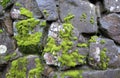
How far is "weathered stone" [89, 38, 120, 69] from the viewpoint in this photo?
3.03 metres

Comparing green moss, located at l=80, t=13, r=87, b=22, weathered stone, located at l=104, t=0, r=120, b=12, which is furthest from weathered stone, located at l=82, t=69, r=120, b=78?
weathered stone, located at l=104, t=0, r=120, b=12

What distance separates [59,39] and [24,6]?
0.61 metres

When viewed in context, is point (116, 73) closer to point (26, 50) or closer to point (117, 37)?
point (117, 37)

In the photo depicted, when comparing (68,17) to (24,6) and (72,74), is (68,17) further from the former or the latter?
(72,74)

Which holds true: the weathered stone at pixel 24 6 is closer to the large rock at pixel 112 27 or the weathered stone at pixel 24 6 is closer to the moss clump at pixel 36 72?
the moss clump at pixel 36 72

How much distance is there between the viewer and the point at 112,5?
3.31 metres

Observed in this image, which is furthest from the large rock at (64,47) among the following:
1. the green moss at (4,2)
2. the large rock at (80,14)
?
the green moss at (4,2)

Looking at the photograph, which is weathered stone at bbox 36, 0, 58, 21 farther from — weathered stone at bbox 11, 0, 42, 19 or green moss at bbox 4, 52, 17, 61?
Result: green moss at bbox 4, 52, 17, 61

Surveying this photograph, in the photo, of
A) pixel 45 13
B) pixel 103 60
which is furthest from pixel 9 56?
pixel 103 60

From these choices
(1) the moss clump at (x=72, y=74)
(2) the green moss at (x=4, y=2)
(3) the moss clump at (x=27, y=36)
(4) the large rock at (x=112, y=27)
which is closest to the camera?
(1) the moss clump at (x=72, y=74)

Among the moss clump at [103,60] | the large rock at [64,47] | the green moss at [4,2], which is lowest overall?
the moss clump at [103,60]

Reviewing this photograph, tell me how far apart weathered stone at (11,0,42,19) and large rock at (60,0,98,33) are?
30cm

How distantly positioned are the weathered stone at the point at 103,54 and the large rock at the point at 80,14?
0.20 meters

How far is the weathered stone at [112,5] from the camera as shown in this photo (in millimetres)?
3303
